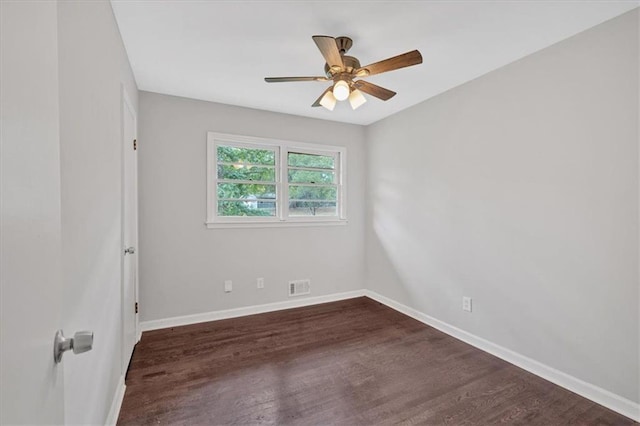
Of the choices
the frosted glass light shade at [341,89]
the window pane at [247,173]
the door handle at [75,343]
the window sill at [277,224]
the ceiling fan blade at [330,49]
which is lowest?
the door handle at [75,343]

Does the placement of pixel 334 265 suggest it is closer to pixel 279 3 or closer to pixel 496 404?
pixel 496 404

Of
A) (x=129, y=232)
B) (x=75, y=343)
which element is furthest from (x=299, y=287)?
(x=75, y=343)

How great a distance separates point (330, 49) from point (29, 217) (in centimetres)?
174

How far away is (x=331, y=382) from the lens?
2230 mm

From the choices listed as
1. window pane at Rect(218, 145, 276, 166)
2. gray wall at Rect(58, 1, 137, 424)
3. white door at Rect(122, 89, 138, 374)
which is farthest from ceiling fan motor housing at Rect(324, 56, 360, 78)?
window pane at Rect(218, 145, 276, 166)

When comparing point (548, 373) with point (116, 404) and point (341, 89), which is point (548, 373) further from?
point (116, 404)

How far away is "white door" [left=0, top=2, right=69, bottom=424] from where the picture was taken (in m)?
0.47

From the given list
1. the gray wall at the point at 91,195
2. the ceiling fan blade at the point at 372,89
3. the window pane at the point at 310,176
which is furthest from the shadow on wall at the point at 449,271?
the gray wall at the point at 91,195

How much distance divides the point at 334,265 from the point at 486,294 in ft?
6.40

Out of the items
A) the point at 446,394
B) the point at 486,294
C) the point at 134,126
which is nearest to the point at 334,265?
the point at 486,294

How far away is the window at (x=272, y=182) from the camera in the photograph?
11.4 feet

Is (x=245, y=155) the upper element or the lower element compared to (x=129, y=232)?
upper

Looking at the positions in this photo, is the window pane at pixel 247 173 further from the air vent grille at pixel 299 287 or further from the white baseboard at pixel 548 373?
the white baseboard at pixel 548 373

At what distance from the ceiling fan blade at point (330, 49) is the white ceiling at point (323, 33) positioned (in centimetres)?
26
